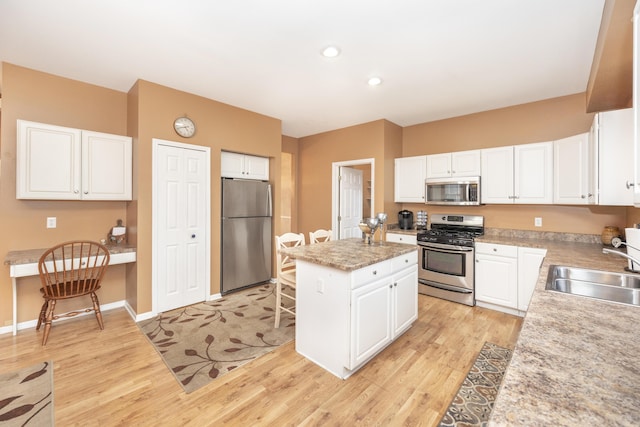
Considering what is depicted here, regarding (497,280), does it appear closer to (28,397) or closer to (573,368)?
(573,368)

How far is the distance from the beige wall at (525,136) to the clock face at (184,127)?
3570 mm

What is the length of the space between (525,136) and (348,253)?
3133 millimetres

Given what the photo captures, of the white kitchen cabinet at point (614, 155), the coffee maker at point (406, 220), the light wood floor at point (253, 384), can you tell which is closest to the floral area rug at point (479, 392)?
the light wood floor at point (253, 384)

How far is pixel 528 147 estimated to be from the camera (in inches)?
134

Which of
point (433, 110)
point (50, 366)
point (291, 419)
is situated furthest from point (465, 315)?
point (50, 366)

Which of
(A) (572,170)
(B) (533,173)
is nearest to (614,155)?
(A) (572,170)

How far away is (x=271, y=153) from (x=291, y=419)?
355cm

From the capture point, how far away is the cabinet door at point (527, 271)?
3.08 meters

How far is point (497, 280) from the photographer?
335 centimetres

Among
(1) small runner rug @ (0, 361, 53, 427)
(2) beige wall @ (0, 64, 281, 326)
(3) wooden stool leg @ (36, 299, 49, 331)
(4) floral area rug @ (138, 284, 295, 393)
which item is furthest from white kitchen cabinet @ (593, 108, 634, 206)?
(3) wooden stool leg @ (36, 299, 49, 331)

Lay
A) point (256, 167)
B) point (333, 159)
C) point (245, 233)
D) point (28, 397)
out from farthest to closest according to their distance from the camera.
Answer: point (333, 159)
point (256, 167)
point (245, 233)
point (28, 397)

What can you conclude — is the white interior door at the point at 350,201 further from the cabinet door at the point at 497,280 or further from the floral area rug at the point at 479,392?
the floral area rug at the point at 479,392

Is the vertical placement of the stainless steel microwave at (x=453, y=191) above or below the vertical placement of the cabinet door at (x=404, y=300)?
above

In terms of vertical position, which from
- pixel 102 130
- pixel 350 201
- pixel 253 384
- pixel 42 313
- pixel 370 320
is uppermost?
pixel 102 130
